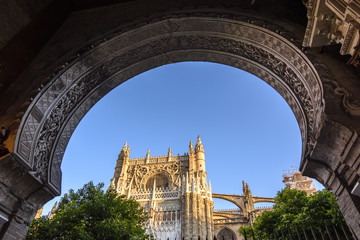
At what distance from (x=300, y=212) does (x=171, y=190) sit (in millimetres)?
22480

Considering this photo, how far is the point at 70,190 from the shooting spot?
47.4 ft

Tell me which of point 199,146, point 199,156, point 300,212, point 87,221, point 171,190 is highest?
point 199,146

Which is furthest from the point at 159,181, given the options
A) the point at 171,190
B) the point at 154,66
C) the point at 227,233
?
the point at 154,66

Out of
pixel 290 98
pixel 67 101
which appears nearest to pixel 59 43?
pixel 67 101

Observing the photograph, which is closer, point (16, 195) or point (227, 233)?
point (16, 195)

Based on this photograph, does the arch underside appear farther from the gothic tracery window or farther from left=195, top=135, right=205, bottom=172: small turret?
the gothic tracery window

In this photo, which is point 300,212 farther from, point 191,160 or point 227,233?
point 191,160

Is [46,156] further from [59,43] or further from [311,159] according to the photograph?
[311,159]

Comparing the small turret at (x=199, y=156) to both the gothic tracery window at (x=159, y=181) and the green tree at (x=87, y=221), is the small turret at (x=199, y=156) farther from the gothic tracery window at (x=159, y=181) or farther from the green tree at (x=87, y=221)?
the green tree at (x=87, y=221)

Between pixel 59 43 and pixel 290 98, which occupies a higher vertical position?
pixel 59 43

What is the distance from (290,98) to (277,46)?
125 cm

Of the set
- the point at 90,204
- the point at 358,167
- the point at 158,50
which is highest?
the point at 158,50

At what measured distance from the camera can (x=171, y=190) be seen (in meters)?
33.7

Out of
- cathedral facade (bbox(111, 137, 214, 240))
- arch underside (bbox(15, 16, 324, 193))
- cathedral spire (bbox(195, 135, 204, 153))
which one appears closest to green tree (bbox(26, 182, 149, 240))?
arch underside (bbox(15, 16, 324, 193))
